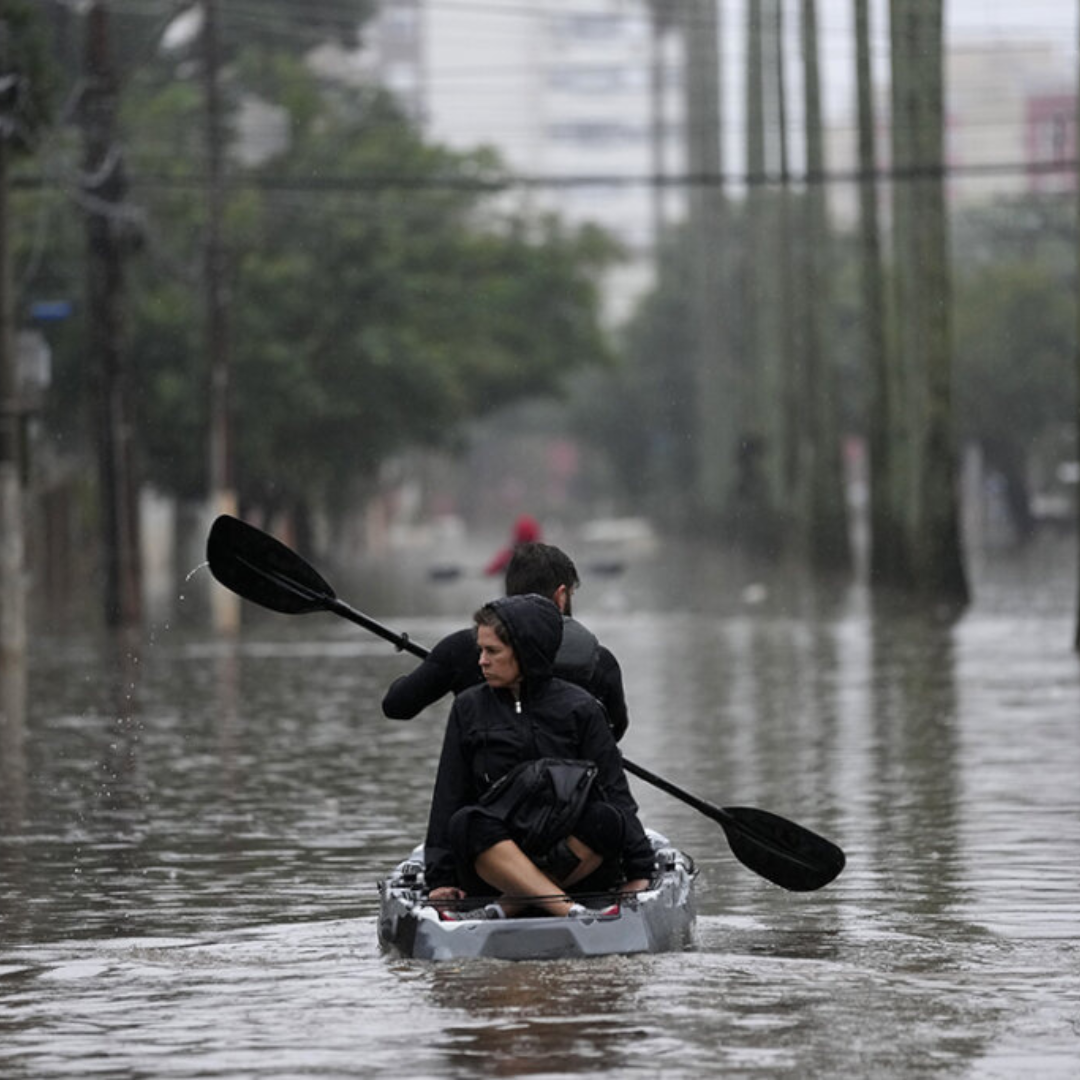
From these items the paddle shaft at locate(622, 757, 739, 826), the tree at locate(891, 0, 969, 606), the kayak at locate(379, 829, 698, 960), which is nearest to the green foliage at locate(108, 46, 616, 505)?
the tree at locate(891, 0, 969, 606)

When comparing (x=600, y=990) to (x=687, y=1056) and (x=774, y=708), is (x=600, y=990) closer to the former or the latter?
(x=687, y=1056)

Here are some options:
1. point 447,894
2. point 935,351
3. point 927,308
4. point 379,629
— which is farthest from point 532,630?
point 935,351

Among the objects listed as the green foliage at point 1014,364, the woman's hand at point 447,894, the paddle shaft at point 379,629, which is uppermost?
the paddle shaft at point 379,629

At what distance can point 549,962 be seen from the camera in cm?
1093

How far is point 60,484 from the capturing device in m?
68.2

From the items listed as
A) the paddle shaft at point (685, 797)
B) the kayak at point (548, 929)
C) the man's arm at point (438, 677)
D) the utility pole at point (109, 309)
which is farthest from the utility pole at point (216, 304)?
the kayak at point (548, 929)

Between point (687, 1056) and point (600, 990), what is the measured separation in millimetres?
1122

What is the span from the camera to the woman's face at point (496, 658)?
445 inches

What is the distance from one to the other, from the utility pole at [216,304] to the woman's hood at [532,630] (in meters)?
38.5

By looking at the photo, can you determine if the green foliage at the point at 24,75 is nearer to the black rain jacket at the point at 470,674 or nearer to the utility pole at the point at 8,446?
the utility pole at the point at 8,446

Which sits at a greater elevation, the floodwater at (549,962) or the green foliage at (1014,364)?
the floodwater at (549,962)

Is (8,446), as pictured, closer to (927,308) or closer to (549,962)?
(927,308)

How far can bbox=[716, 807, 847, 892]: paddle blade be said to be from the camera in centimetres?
1302

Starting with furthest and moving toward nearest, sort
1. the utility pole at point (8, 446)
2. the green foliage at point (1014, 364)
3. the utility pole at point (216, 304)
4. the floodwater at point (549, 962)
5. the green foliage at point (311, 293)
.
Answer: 1. the green foliage at point (1014, 364)
2. the green foliage at point (311, 293)
3. the utility pole at point (216, 304)
4. the utility pole at point (8, 446)
5. the floodwater at point (549, 962)
